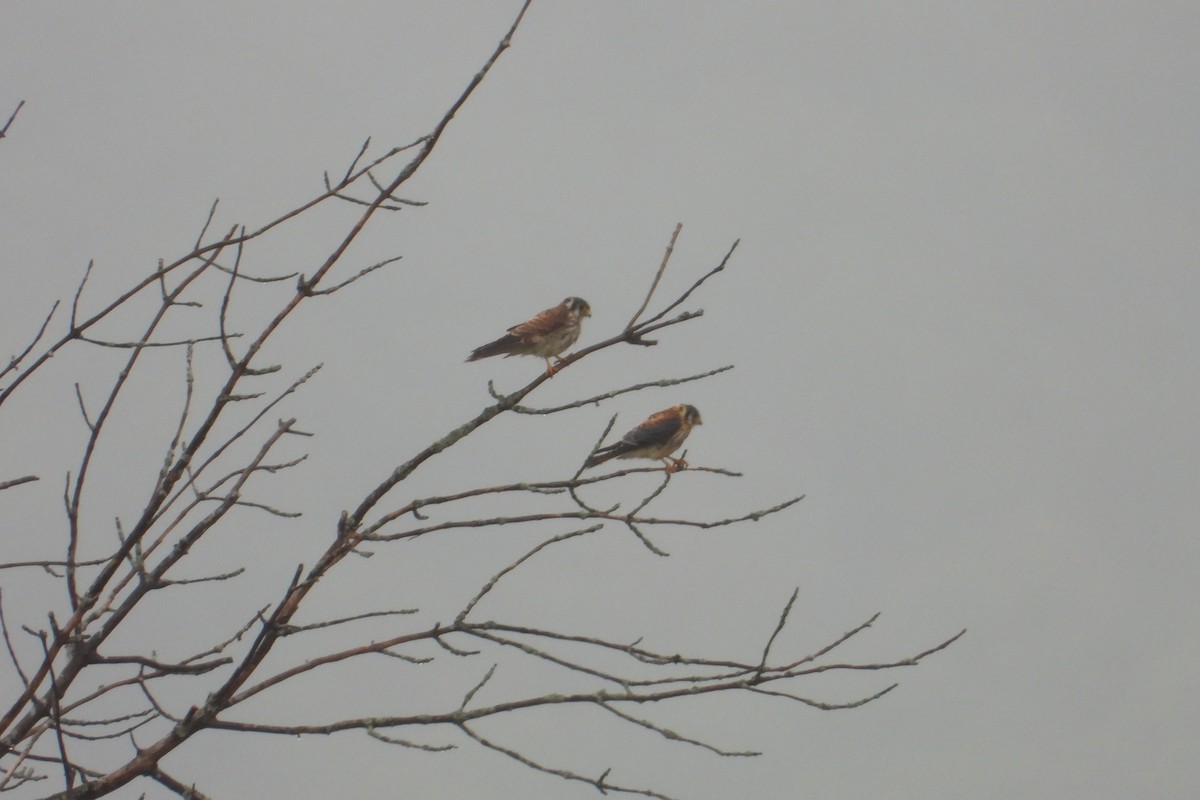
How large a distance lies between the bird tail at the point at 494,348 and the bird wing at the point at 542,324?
59 mm

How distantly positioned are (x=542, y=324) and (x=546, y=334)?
87 millimetres

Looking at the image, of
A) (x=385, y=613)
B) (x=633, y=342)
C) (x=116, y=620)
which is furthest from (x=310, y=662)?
(x=633, y=342)

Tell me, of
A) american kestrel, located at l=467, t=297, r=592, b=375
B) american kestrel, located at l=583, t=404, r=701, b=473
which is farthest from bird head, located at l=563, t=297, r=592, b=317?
american kestrel, located at l=583, t=404, r=701, b=473

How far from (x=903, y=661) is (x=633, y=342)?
51.4 inches

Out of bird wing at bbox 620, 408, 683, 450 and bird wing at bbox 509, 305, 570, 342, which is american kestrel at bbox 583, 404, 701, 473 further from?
bird wing at bbox 509, 305, 570, 342

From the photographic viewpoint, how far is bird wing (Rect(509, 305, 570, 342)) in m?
10.2

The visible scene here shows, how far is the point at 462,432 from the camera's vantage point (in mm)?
4246

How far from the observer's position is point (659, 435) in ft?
36.0

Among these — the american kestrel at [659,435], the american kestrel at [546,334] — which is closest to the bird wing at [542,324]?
the american kestrel at [546,334]

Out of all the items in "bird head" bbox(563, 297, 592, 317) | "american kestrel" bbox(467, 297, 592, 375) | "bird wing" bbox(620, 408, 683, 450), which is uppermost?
"bird head" bbox(563, 297, 592, 317)

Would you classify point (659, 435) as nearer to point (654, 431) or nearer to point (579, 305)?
point (654, 431)

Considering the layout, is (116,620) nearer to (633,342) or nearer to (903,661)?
(633,342)

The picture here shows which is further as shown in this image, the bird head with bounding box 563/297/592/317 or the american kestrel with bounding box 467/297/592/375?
the bird head with bounding box 563/297/592/317

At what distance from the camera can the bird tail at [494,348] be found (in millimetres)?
10141
